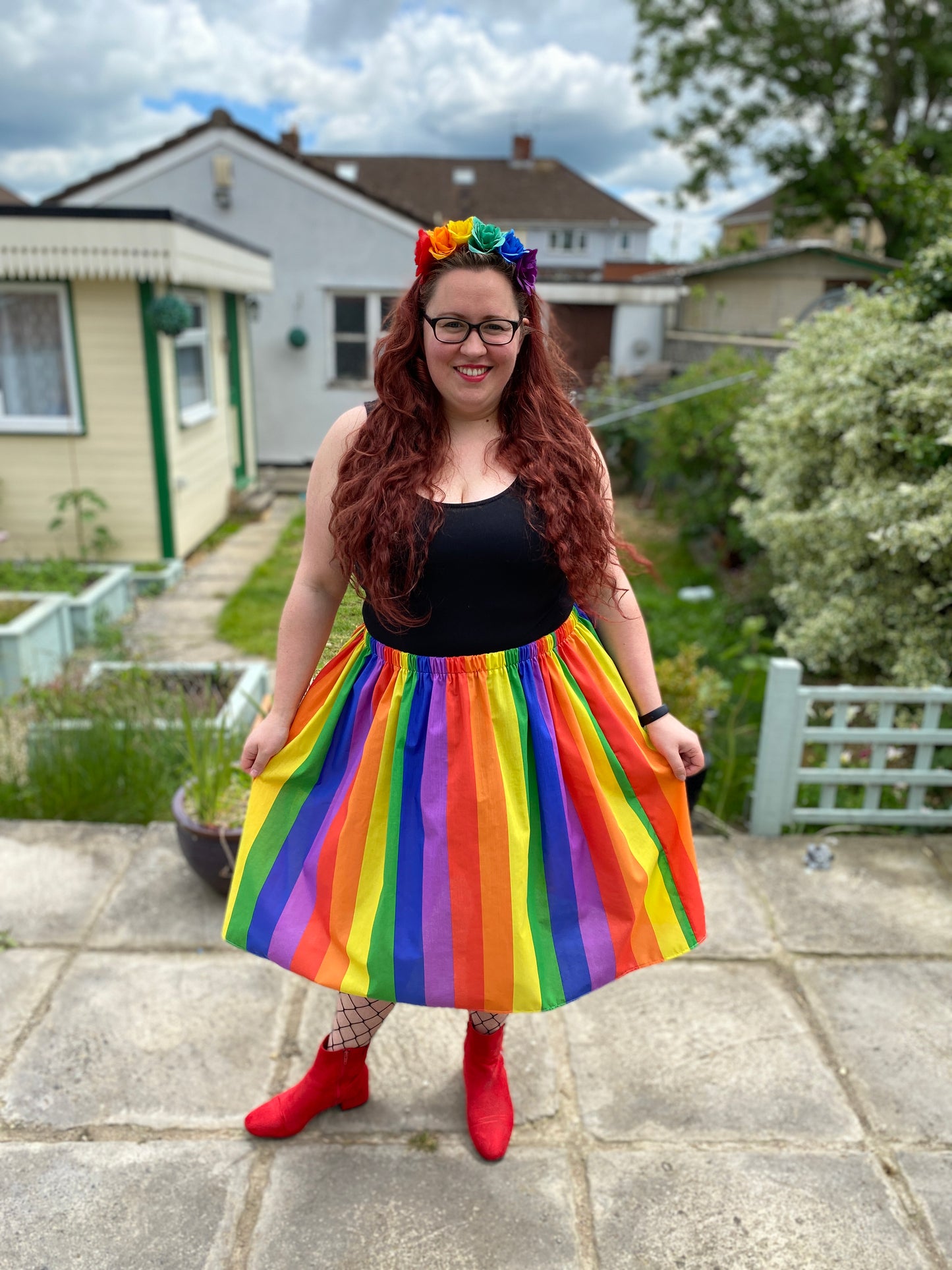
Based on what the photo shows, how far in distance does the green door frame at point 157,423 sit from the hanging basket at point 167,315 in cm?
7

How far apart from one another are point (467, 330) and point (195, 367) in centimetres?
759

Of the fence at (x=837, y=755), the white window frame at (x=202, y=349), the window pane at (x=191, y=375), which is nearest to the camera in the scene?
the fence at (x=837, y=755)

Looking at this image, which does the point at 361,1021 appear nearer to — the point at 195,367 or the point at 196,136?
the point at 195,367

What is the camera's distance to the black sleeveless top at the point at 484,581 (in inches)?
65.2

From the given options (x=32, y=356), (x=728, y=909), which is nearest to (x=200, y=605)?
(x=32, y=356)

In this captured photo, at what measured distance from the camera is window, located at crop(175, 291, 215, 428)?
25.8 feet

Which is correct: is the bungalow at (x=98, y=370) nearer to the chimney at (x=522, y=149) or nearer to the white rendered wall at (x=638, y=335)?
the white rendered wall at (x=638, y=335)

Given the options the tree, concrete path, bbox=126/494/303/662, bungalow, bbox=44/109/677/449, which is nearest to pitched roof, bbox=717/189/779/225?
the tree

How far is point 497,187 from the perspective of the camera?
35344 mm

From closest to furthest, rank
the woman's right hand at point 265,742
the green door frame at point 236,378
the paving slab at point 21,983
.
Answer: the woman's right hand at point 265,742
the paving slab at point 21,983
the green door frame at point 236,378

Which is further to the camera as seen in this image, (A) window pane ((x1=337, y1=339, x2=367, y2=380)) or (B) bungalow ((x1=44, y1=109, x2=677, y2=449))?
(A) window pane ((x1=337, y1=339, x2=367, y2=380))

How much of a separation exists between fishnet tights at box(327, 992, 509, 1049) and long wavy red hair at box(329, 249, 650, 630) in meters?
0.83

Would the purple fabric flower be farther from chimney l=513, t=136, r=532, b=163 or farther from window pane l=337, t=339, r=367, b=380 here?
chimney l=513, t=136, r=532, b=163

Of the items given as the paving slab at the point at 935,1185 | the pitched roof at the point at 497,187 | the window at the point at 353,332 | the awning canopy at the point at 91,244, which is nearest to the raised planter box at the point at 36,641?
the awning canopy at the point at 91,244
